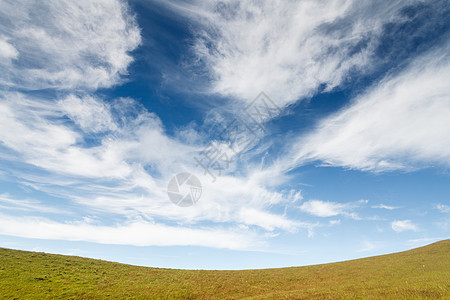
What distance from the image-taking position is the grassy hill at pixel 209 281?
28.3 m

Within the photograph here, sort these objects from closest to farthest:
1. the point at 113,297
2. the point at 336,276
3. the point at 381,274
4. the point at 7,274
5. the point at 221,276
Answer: the point at 113,297 → the point at 7,274 → the point at 381,274 → the point at 336,276 → the point at 221,276

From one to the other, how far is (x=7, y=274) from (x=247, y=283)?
3553cm

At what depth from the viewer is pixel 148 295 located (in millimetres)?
31375

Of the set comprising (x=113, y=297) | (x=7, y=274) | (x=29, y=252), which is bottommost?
(x=113, y=297)

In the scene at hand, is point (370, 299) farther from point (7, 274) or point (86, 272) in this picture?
point (7, 274)

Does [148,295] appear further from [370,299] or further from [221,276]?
[370,299]

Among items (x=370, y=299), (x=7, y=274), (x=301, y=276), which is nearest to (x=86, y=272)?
(x=7, y=274)

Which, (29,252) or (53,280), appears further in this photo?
(29,252)

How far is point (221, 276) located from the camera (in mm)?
43906

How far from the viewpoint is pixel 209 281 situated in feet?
131

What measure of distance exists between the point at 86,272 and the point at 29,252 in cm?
1744

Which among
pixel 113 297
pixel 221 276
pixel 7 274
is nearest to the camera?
pixel 113 297

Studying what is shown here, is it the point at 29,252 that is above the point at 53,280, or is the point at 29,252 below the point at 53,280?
above

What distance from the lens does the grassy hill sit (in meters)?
28.3
